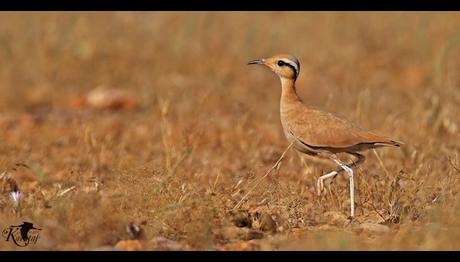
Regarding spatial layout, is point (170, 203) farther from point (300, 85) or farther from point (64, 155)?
point (300, 85)

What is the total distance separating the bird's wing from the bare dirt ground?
12.7 inches

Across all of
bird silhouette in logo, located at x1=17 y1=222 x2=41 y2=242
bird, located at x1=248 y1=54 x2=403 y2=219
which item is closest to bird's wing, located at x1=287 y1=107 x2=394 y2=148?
bird, located at x1=248 y1=54 x2=403 y2=219

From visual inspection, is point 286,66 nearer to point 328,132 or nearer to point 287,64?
point 287,64

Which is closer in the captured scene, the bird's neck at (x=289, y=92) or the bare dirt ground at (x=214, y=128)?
the bare dirt ground at (x=214, y=128)

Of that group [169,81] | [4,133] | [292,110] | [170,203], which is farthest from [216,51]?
[170,203]

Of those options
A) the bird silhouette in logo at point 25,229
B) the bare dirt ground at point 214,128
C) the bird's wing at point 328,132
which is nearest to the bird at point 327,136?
the bird's wing at point 328,132

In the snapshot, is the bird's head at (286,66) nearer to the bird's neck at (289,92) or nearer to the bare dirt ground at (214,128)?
the bird's neck at (289,92)

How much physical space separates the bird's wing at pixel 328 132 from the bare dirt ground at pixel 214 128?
1.06 ft

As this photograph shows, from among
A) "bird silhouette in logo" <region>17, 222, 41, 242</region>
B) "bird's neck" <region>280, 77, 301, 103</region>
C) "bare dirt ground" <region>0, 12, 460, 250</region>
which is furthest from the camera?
"bird's neck" <region>280, 77, 301, 103</region>

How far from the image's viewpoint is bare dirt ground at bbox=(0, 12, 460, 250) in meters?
4.61

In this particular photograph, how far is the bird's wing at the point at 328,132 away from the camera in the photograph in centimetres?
520

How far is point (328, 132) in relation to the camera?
17.3 ft

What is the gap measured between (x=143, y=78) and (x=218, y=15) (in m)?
2.76

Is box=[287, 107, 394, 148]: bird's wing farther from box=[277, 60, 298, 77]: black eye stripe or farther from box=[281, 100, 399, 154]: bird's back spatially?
box=[277, 60, 298, 77]: black eye stripe
